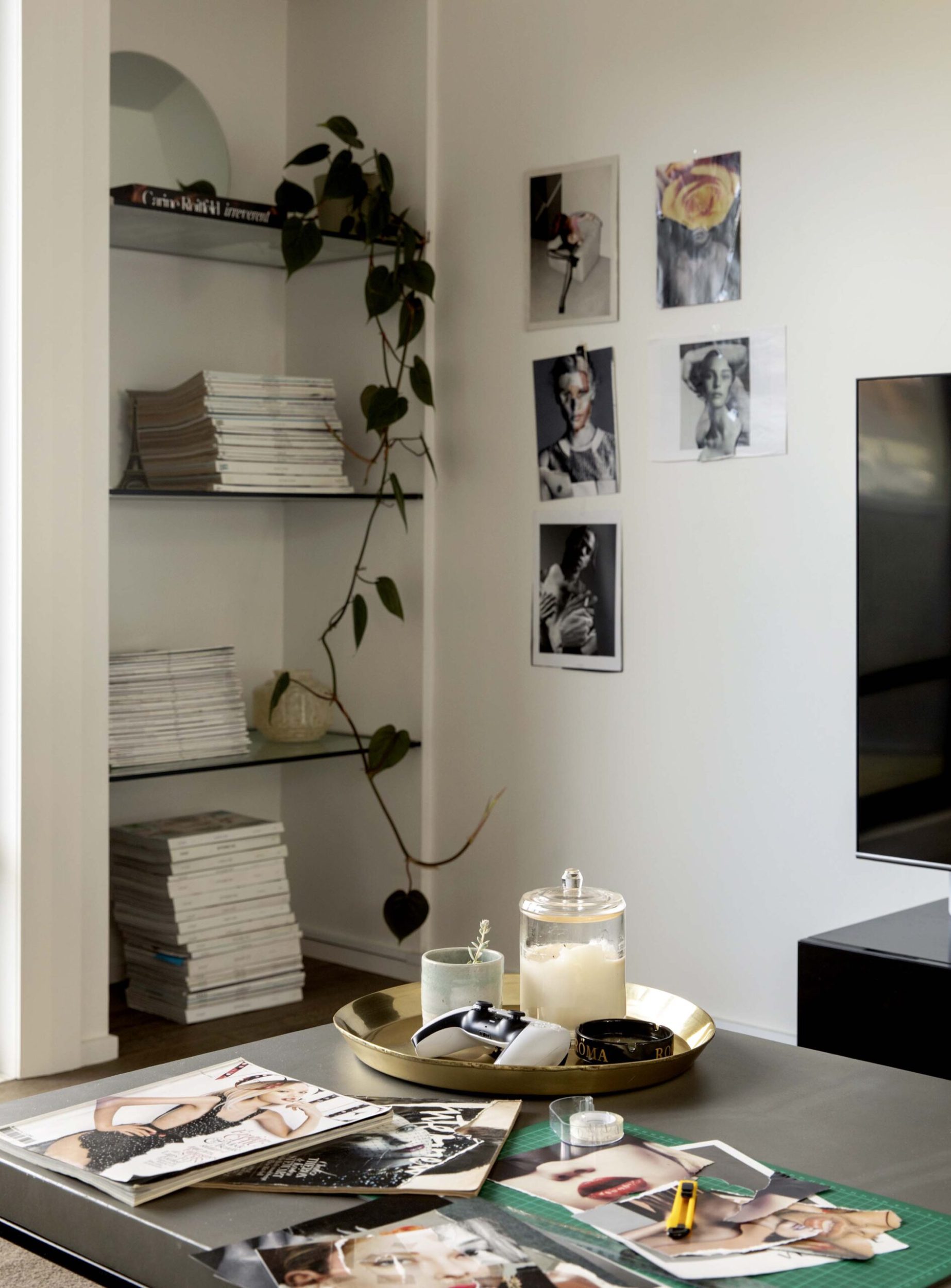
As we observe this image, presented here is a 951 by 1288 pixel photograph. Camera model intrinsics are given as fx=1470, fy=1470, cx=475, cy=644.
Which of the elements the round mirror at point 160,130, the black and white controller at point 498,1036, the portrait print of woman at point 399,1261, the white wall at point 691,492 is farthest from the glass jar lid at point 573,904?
the round mirror at point 160,130

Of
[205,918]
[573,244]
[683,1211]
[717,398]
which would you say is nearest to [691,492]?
[717,398]

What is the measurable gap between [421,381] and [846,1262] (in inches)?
106

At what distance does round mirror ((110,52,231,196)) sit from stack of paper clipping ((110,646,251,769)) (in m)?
1.15

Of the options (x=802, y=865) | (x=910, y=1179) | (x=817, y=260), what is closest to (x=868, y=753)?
(x=802, y=865)

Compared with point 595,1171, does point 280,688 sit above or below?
above

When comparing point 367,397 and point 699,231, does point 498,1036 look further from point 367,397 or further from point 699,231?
point 367,397

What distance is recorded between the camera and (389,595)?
3.53 m

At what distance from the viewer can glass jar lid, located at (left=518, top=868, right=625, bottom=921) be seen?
4.91 ft

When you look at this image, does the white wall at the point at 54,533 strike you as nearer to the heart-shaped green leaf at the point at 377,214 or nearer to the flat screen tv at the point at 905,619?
the heart-shaped green leaf at the point at 377,214

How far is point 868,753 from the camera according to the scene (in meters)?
2.56

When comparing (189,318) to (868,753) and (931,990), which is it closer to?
(868,753)

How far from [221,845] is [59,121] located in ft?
5.33

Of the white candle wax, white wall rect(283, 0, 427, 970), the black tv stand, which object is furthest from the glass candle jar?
white wall rect(283, 0, 427, 970)

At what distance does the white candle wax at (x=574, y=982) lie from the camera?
1.50 meters
